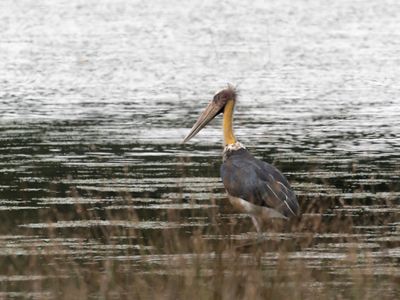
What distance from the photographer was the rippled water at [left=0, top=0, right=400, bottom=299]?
12.9 metres

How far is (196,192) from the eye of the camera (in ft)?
53.6

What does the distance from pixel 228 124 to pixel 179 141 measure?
19.8 feet

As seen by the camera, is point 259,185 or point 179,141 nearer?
point 259,185

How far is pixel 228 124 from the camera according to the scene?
1502cm

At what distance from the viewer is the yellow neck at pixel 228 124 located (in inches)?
586

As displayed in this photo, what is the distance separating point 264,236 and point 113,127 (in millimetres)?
9290

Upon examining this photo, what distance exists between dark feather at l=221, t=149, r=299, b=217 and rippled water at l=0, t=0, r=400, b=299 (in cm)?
41

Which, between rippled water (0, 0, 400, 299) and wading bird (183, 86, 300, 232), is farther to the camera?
wading bird (183, 86, 300, 232)

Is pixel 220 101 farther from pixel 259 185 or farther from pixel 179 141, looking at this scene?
pixel 179 141

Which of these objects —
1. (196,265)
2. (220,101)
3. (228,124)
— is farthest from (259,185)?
(196,265)

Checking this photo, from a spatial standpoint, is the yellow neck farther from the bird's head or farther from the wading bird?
the wading bird

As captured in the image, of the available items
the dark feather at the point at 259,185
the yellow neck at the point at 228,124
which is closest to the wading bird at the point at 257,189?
the dark feather at the point at 259,185

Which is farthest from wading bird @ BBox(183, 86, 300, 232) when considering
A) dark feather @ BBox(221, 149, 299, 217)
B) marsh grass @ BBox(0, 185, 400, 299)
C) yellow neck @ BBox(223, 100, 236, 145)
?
yellow neck @ BBox(223, 100, 236, 145)

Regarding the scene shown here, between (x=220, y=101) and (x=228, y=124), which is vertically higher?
(x=220, y=101)
